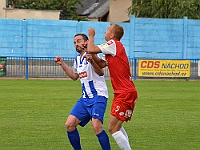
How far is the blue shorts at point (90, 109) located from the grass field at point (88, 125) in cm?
98

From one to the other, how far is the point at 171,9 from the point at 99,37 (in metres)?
9.24

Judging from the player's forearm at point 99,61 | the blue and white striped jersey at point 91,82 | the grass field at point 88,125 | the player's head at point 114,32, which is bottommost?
the grass field at point 88,125

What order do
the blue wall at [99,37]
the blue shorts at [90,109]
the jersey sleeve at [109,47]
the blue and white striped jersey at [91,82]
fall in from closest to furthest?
the jersey sleeve at [109,47] < the blue shorts at [90,109] < the blue and white striped jersey at [91,82] < the blue wall at [99,37]

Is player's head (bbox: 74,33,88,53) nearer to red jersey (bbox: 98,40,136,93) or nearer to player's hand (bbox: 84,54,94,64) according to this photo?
player's hand (bbox: 84,54,94,64)

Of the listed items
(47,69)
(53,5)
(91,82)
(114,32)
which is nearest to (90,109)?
(91,82)

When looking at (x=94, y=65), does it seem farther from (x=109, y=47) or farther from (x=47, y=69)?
(x=47, y=69)

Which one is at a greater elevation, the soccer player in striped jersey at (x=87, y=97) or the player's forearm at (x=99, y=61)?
the player's forearm at (x=99, y=61)

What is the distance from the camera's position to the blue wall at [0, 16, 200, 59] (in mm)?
33344

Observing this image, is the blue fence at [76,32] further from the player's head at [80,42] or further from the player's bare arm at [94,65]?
the player's bare arm at [94,65]

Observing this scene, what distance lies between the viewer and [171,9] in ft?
135

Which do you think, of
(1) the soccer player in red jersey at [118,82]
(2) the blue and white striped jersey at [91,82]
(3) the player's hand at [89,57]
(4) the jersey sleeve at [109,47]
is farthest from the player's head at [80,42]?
(4) the jersey sleeve at [109,47]

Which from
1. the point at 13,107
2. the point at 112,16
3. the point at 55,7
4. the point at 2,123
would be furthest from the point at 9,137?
the point at 55,7

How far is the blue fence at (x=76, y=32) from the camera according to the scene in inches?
1308

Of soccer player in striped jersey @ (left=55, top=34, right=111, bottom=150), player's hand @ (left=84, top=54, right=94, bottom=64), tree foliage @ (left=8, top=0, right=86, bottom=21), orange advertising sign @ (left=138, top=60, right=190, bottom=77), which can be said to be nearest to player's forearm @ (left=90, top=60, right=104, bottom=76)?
soccer player in striped jersey @ (left=55, top=34, right=111, bottom=150)
